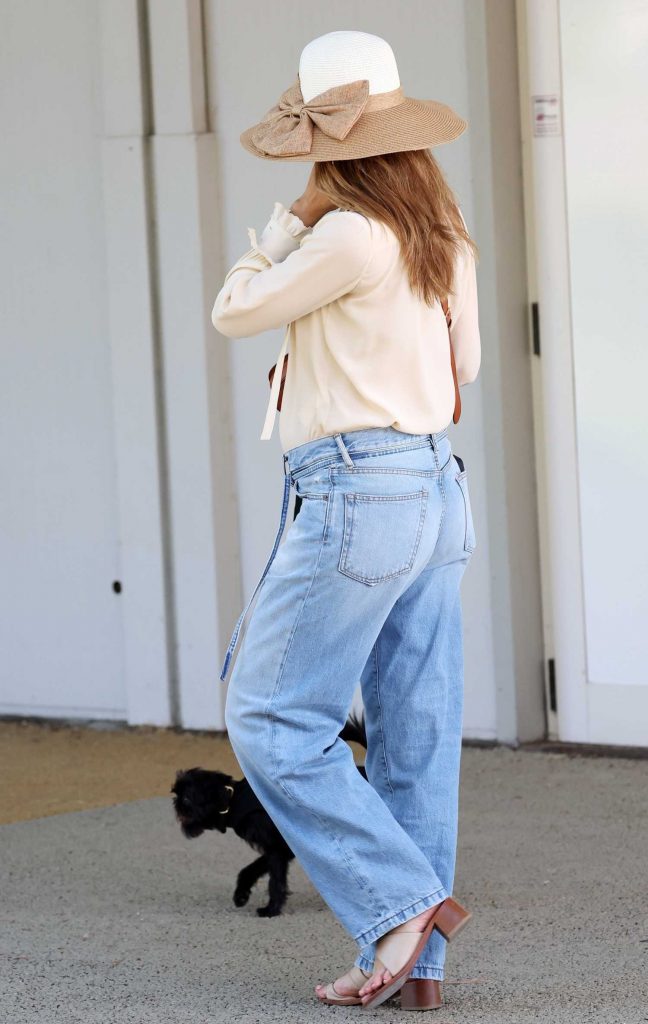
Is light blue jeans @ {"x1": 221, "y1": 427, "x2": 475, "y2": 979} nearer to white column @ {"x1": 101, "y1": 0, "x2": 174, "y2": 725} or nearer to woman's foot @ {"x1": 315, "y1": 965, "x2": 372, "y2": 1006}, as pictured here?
woman's foot @ {"x1": 315, "y1": 965, "x2": 372, "y2": 1006}

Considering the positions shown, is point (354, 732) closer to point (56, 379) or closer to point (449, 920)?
point (449, 920)

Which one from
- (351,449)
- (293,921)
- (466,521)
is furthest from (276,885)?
(351,449)

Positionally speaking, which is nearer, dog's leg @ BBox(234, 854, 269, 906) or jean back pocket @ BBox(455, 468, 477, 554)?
jean back pocket @ BBox(455, 468, 477, 554)

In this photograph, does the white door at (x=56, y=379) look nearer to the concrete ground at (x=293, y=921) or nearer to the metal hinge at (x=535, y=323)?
the concrete ground at (x=293, y=921)

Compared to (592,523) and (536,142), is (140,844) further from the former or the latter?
(536,142)

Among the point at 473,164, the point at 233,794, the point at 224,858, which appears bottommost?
the point at 224,858

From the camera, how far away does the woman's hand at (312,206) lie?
297 cm

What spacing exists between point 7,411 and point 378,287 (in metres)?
4.06

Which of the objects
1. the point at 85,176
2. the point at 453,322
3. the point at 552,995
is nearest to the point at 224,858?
the point at 552,995

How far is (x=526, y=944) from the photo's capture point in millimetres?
3594

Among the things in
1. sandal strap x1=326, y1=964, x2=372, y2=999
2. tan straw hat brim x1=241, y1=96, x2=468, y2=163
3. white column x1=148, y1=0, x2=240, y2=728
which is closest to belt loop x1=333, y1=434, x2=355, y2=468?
tan straw hat brim x1=241, y1=96, x2=468, y2=163

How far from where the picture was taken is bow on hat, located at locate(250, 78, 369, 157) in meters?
2.87

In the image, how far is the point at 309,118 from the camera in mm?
2922

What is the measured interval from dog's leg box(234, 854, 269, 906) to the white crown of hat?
2012 mm
